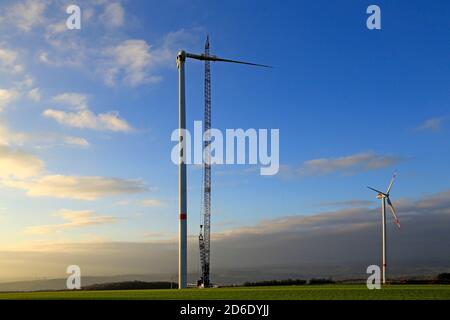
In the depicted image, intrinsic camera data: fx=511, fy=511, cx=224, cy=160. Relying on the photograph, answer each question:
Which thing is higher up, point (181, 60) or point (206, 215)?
point (181, 60)
